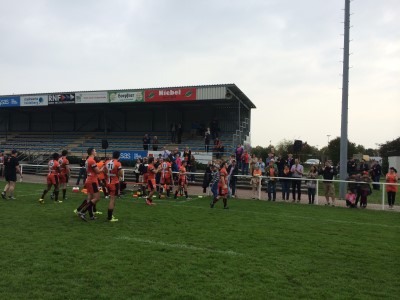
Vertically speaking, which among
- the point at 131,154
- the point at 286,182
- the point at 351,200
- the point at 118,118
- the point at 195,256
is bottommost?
the point at 195,256

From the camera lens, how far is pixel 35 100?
33.8m

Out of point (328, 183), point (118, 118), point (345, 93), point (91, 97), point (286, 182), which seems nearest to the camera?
point (328, 183)

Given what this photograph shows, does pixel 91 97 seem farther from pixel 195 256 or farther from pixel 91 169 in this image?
pixel 195 256

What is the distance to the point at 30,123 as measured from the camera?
4144 centimetres

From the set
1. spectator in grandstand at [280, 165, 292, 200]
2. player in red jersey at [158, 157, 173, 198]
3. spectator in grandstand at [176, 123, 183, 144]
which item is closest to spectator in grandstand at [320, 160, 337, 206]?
spectator in grandstand at [280, 165, 292, 200]

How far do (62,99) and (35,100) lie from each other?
3219mm

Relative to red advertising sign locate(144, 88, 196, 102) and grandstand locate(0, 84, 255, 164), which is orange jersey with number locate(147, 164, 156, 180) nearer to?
grandstand locate(0, 84, 255, 164)

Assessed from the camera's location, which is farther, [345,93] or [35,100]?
[35,100]

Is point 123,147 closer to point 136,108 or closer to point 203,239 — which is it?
point 136,108

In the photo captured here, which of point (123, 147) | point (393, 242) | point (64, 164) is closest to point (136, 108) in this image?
point (123, 147)

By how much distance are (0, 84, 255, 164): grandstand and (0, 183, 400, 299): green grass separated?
57.4ft

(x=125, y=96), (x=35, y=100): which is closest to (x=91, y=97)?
(x=125, y=96)

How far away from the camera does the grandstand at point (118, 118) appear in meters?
29.3

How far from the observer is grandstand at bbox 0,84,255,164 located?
29.3 m
